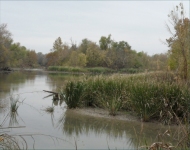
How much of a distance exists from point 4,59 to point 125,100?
3350 centimetres

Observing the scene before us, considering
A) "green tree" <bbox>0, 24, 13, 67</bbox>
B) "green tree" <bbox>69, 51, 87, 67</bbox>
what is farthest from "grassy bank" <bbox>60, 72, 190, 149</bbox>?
"green tree" <bbox>69, 51, 87, 67</bbox>

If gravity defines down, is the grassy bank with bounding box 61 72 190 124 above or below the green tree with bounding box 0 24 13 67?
below

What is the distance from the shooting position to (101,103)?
376 inches

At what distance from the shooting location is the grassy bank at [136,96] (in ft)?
25.5

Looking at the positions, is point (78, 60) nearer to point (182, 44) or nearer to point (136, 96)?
point (182, 44)

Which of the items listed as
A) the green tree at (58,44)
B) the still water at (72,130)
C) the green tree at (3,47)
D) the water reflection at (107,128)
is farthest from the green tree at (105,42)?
the water reflection at (107,128)

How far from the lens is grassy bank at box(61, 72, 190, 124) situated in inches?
307

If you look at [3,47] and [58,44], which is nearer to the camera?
[3,47]

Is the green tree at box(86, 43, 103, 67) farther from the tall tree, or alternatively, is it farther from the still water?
the still water

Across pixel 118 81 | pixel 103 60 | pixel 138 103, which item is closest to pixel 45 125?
pixel 138 103

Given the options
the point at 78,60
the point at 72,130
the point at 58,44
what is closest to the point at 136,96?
the point at 72,130

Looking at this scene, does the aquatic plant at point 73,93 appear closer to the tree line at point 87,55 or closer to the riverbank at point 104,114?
the riverbank at point 104,114

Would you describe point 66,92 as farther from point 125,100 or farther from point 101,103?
point 125,100

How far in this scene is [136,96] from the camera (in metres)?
7.99
